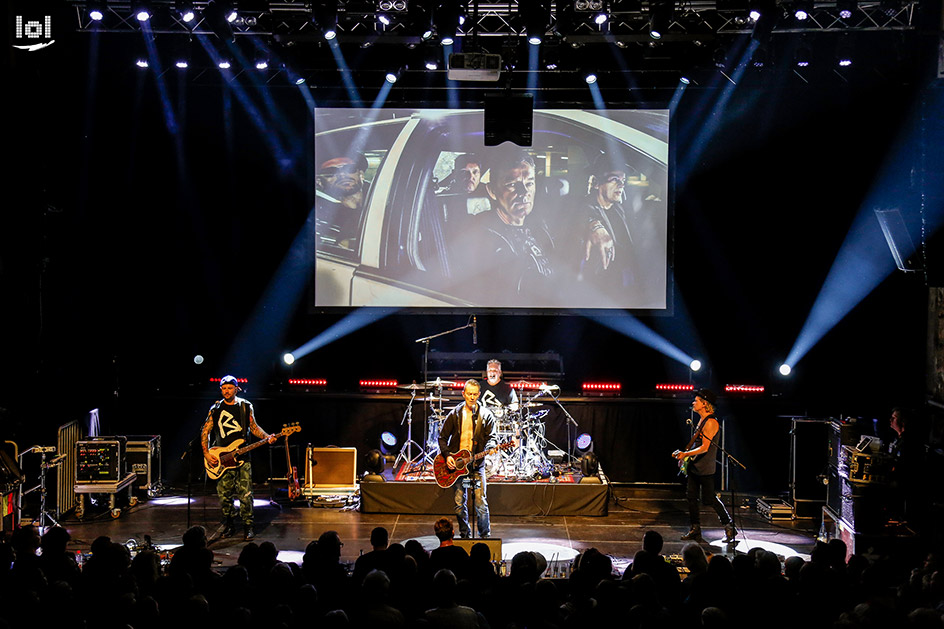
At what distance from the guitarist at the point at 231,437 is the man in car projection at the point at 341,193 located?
388cm

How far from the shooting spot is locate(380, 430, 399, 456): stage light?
12582 millimetres

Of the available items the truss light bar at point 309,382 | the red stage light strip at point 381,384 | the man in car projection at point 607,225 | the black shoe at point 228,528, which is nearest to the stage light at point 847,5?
the man in car projection at point 607,225

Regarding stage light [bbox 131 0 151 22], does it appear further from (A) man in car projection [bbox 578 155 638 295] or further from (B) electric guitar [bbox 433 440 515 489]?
(A) man in car projection [bbox 578 155 638 295]

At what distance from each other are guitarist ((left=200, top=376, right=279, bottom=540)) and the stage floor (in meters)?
0.33

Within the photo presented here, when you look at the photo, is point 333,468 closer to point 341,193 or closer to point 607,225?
point 341,193

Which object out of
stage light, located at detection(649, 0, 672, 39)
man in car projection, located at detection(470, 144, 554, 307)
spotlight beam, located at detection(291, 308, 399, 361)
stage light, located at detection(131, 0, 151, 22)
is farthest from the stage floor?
stage light, located at detection(131, 0, 151, 22)

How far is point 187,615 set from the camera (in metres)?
5.13

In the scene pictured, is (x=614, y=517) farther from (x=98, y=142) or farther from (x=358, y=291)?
(x=98, y=142)

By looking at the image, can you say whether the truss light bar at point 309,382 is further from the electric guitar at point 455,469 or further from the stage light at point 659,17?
the stage light at point 659,17

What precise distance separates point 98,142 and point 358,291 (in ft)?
14.4

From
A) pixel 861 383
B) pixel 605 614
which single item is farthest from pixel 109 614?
pixel 861 383

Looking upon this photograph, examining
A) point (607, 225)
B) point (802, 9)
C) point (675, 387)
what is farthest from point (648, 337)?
point (802, 9)

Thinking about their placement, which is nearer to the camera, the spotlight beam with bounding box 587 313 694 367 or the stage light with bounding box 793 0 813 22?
the stage light with bounding box 793 0 813 22

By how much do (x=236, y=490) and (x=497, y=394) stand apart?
3530 millimetres
